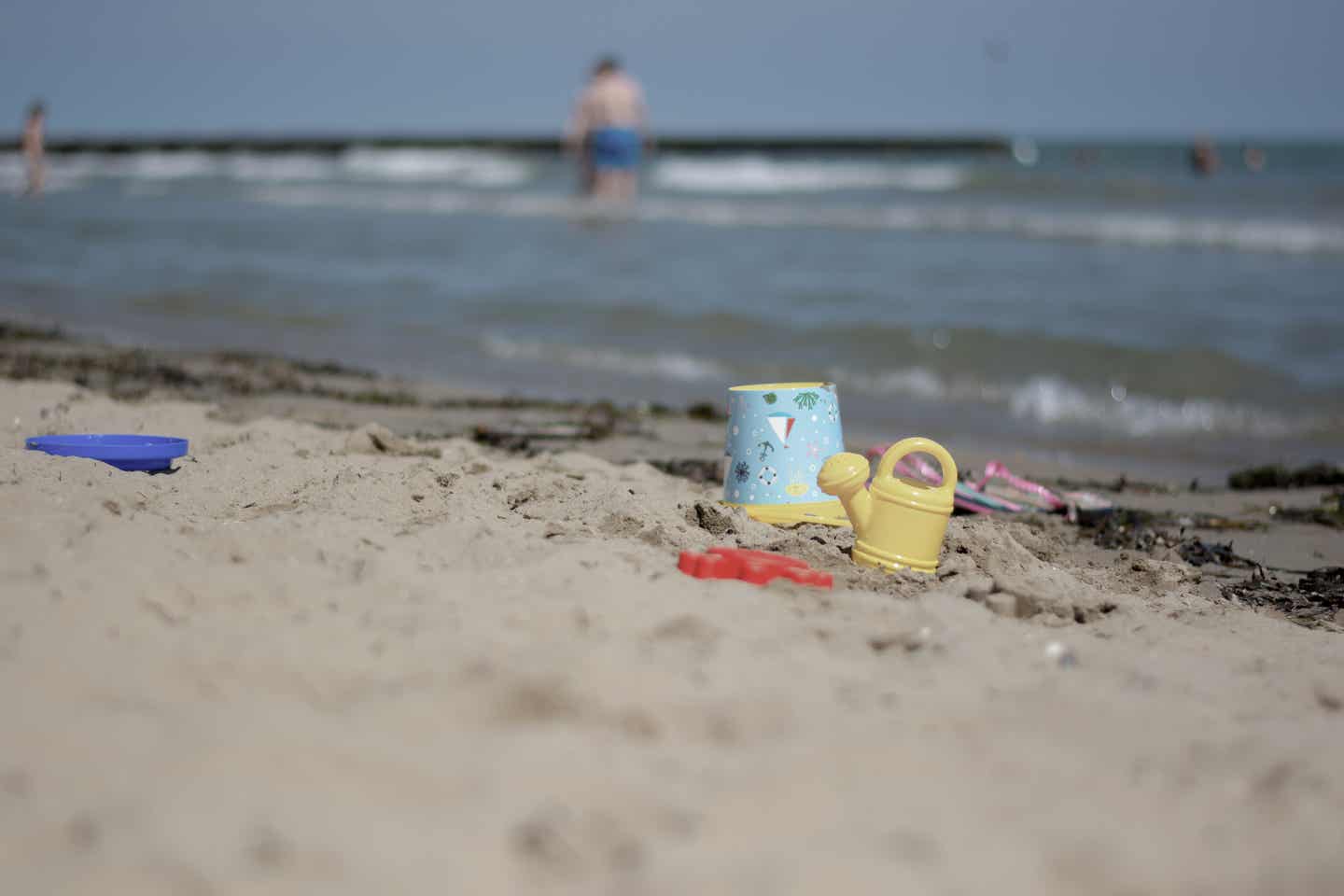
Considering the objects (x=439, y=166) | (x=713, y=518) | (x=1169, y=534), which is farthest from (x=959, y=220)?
(x=439, y=166)

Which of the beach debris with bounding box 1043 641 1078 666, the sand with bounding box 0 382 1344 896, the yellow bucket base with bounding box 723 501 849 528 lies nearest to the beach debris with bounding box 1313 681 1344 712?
the sand with bounding box 0 382 1344 896

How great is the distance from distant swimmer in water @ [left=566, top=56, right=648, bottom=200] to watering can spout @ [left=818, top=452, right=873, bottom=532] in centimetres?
1250

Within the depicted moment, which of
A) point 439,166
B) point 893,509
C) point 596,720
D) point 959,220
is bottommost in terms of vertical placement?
point 596,720

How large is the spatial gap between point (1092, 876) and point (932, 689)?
2.02 ft

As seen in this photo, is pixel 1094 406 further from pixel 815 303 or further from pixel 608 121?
pixel 608 121

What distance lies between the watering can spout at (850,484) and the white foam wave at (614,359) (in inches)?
184

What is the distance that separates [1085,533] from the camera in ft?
14.5

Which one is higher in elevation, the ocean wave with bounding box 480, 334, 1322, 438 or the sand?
the ocean wave with bounding box 480, 334, 1322, 438

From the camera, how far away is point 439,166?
44.6 metres

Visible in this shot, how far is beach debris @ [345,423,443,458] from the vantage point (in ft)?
14.5

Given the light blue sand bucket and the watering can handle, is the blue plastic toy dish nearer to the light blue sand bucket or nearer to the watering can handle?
the light blue sand bucket

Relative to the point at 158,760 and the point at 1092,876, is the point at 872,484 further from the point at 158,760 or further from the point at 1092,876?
the point at 158,760

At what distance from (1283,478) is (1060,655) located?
131 inches

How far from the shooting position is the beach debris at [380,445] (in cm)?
441
